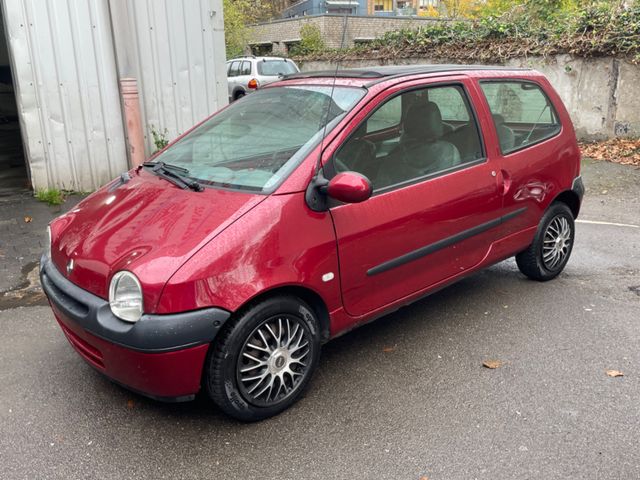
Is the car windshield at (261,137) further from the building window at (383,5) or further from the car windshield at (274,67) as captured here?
the building window at (383,5)

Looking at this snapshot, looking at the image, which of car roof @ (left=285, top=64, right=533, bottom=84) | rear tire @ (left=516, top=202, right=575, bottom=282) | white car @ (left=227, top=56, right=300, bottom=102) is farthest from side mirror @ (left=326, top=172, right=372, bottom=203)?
white car @ (left=227, top=56, right=300, bottom=102)

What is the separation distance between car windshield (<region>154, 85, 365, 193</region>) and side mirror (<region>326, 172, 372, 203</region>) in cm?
26

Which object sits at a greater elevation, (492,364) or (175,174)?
(175,174)

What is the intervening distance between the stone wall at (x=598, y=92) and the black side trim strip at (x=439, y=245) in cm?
785

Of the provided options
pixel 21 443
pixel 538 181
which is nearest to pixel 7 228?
pixel 21 443

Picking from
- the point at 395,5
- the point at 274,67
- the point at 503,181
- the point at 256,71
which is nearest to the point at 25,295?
the point at 503,181

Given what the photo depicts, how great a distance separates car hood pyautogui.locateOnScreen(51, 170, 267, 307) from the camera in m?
2.71

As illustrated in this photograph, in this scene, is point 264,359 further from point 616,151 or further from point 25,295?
point 616,151

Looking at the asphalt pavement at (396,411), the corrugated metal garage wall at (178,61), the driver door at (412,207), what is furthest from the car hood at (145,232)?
the corrugated metal garage wall at (178,61)

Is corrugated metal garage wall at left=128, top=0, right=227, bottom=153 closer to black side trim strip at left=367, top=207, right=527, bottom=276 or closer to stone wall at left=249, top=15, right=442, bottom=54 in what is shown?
black side trim strip at left=367, top=207, right=527, bottom=276

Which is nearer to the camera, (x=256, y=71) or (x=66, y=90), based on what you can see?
(x=66, y=90)

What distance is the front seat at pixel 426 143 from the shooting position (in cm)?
366

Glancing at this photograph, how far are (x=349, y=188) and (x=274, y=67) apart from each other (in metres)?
16.4

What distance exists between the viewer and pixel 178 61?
7770 millimetres
